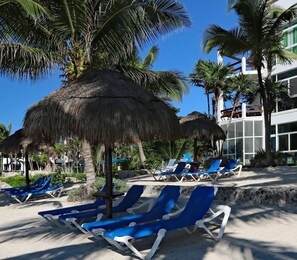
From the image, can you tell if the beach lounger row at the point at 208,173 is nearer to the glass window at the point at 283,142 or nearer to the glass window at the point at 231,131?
the glass window at the point at 283,142

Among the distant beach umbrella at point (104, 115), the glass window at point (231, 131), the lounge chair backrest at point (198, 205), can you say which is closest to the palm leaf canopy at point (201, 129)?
the distant beach umbrella at point (104, 115)

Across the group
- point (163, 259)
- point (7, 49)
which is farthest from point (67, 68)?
point (163, 259)

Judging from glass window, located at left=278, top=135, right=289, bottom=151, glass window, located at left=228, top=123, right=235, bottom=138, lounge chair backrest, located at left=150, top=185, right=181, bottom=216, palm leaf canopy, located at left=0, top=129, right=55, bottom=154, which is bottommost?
lounge chair backrest, located at left=150, top=185, right=181, bottom=216

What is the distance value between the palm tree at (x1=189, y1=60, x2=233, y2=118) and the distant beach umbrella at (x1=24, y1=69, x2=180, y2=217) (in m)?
21.4

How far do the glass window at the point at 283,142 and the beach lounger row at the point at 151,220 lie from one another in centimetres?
2026

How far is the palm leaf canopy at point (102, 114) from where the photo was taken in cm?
598

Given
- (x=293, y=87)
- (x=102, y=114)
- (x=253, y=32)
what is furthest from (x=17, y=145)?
(x=293, y=87)

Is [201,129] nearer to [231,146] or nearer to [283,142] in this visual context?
[283,142]

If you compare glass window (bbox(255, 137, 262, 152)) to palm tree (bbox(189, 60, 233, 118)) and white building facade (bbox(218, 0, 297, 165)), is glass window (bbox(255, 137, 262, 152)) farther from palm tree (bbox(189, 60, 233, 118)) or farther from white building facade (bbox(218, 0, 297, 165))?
palm tree (bbox(189, 60, 233, 118))

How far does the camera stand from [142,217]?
5.96 meters

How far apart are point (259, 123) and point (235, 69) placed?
608 cm

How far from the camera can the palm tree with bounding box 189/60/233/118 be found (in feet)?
89.9

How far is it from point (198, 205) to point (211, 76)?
2253 centimetres

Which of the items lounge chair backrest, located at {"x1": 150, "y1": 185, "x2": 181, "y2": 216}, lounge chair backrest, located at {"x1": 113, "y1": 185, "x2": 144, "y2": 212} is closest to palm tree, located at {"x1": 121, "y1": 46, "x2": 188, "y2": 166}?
lounge chair backrest, located at {"x1": 113, "y1": 185, "x2": 144, "y2": 212}
